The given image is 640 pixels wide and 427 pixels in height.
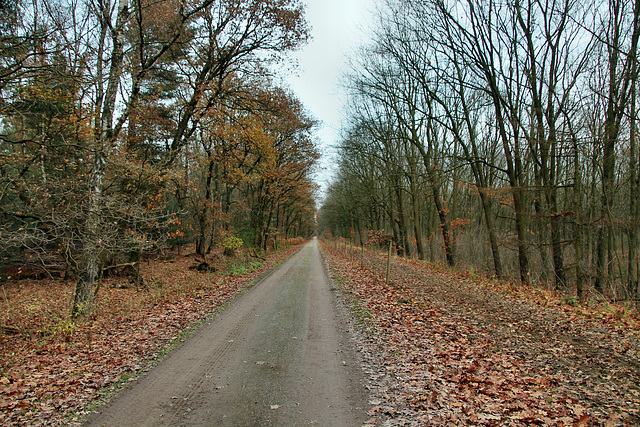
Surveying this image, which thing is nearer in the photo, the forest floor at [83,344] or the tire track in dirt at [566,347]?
the forest floor at [83,344]

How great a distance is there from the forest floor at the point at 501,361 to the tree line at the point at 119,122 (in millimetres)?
5741

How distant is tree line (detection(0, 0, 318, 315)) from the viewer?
6.65m

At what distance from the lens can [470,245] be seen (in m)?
20.4

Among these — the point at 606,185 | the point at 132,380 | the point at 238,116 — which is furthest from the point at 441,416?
the point at 238,116

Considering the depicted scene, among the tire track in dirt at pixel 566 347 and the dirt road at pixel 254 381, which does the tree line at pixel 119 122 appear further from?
the tire track in dirt at pixel 566 347

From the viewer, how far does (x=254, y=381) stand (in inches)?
178

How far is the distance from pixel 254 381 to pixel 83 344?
3649 mm

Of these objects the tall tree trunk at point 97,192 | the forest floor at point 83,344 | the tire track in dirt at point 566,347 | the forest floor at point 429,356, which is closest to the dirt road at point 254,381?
the forest floor at point 429,356

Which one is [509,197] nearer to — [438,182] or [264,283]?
[438,182]

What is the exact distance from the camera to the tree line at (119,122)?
262 inches

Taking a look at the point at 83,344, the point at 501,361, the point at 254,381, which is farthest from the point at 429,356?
the point at 83,344

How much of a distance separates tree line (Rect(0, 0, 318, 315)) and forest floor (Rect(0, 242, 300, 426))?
102cm

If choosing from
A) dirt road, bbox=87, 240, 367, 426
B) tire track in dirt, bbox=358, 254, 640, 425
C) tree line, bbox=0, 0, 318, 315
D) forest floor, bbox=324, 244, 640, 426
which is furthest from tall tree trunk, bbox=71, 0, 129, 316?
tire track in dirt, bbox=358, 254, 640, 425

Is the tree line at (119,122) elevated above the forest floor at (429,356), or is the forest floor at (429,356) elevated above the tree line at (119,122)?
the tree line at (119,122)
